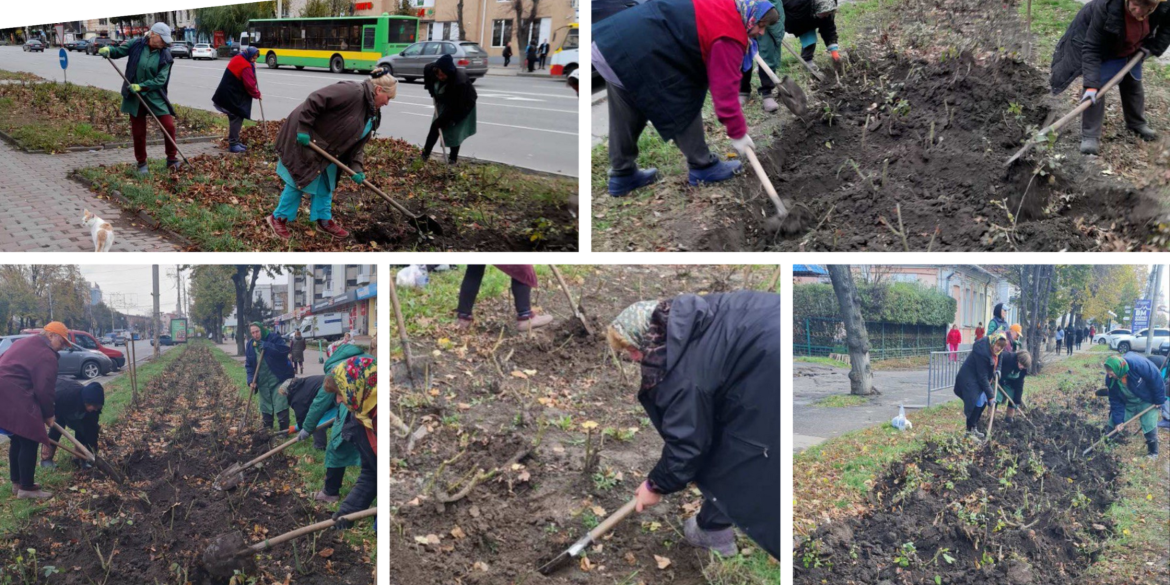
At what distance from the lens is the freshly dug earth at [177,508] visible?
12.3 ft

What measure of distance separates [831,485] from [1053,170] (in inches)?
65.0

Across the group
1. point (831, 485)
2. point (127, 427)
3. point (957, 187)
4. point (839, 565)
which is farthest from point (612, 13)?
point (127, 427)

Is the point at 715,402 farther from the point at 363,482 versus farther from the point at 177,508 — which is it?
the point at 177,508

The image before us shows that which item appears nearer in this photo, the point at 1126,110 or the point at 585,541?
the point at 1126,110

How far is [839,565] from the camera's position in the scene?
11.6 ft

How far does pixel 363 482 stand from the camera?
12.0ft

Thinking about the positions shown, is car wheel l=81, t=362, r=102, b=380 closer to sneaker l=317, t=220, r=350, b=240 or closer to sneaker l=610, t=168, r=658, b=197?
sneaker l=317, t=220, r=350, b=240

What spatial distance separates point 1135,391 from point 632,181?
2.46 metres

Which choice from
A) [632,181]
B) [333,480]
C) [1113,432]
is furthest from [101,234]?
[1113,432]

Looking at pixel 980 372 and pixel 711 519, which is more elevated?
pixel 980 372

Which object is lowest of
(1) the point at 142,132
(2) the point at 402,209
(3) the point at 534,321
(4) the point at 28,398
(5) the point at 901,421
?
(4) the point at 28,398

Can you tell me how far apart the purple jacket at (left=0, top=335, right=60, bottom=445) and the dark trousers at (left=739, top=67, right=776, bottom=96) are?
3431 millimetres

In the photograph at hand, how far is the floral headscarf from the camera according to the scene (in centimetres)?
364

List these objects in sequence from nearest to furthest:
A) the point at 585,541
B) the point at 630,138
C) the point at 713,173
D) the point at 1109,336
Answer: the point at 630,138, the point at 713,173, the point at 585,541, the point at 1109,336
